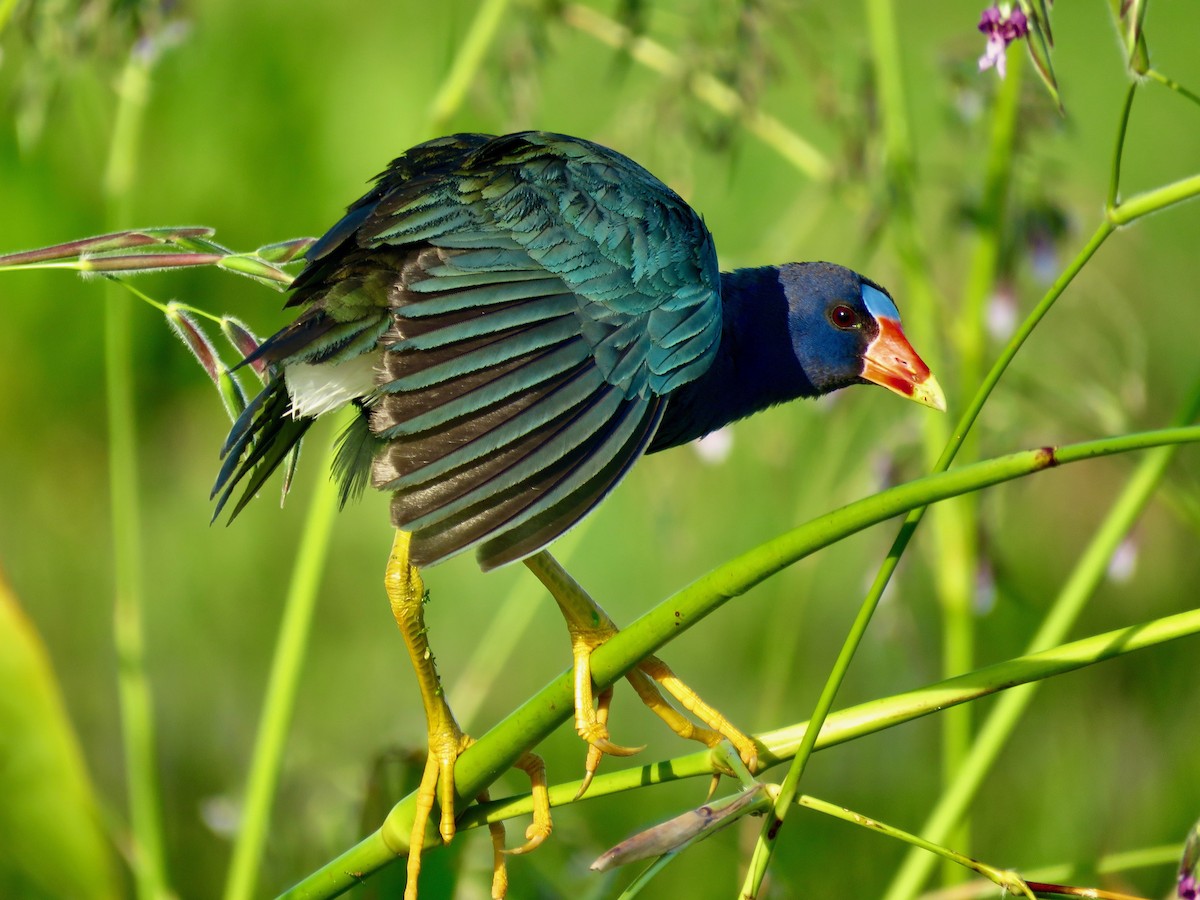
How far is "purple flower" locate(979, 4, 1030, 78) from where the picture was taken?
89 centimetres

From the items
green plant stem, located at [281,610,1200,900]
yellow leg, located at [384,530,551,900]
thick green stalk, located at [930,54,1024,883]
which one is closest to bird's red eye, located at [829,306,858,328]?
thick green stalk, located at [930,54,1024,883]

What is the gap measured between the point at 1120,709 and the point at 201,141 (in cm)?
209

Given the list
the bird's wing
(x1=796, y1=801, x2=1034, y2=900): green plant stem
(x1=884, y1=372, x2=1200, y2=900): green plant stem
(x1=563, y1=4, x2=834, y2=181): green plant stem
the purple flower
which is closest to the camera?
(x1=796, y1=801, x2=1034, y2=900): green plant stem

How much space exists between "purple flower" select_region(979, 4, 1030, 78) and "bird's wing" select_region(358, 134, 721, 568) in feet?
1.33

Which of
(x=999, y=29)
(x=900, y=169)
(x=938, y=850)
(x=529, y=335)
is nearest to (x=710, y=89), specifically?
(x=900, y=169)

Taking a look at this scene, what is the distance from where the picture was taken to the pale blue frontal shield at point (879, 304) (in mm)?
1526

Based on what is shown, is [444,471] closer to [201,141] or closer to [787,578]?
[787,578]

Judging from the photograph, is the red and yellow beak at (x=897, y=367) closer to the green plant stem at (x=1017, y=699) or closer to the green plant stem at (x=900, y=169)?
the green plant stem at (x=900, y=169)

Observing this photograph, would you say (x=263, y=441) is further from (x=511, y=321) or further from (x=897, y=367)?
(x=897, y=367)

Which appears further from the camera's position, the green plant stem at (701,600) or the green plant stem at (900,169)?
the green plant stem at (900,169)

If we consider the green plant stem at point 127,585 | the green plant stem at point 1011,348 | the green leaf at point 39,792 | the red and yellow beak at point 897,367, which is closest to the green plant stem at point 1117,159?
the green plant stem at point 1011,348

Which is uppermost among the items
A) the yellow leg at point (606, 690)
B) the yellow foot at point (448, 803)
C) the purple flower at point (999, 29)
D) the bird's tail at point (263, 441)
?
the purple flower at point (999, 29)

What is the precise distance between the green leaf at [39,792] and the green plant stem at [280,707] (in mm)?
125

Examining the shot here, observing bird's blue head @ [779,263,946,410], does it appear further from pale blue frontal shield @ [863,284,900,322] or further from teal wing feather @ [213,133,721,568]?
teal wing feather @ [213,133,721,568]
